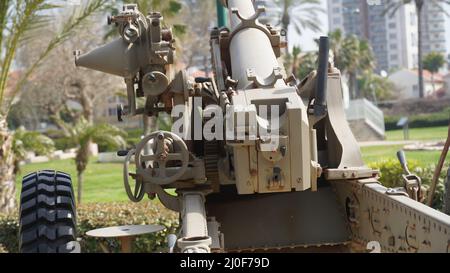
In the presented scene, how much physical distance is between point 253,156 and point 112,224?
17.8 feet

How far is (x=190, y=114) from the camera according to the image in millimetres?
6402

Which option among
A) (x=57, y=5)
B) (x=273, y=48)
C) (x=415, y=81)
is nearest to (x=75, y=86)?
(x=57, y=5)

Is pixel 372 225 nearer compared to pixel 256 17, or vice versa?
pixel 372 225

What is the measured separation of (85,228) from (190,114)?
14.3 feet

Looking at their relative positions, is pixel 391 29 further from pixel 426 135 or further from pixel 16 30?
pixel 16 30

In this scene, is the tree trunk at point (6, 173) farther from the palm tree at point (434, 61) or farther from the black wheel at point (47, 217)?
the palm tree at point (434, 61)

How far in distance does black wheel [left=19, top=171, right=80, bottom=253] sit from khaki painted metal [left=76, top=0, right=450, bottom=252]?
1.51 ft

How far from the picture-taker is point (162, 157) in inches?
223

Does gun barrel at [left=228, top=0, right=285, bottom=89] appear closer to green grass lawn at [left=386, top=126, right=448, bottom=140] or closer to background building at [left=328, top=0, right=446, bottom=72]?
green grass lawn at [left=386, top=126, right=448, bottom=140]

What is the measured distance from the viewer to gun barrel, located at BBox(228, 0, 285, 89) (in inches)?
234

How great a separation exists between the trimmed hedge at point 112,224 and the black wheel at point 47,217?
329cm

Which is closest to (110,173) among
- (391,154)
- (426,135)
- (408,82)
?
(391,154)

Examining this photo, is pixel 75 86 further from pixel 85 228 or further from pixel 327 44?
pixel 327 44

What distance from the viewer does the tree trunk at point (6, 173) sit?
41.8 ft
